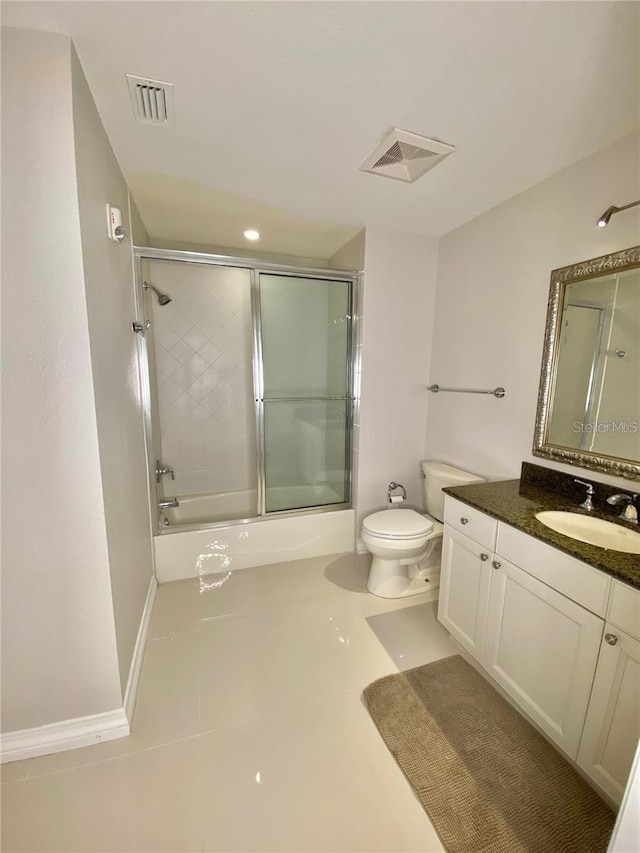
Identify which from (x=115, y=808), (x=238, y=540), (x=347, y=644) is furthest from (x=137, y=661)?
(x=347, y=644)

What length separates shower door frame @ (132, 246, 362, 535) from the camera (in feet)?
6.55

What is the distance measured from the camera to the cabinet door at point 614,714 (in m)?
0.97

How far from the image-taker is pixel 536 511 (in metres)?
1.44

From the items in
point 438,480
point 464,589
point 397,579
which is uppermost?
point 438,480

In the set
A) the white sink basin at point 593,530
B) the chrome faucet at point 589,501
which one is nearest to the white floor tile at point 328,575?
the white sink basin at point 593,530

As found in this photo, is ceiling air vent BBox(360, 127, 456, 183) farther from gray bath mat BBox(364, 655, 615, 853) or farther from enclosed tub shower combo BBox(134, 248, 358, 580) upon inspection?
gray bath mat BBox(364, 655, 615, 853)

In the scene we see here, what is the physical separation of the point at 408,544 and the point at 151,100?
230 cm

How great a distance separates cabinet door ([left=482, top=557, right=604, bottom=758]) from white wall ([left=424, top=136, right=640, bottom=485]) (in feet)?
2.04

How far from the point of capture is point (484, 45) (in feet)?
3.28

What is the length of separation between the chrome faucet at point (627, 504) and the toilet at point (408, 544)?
686mm

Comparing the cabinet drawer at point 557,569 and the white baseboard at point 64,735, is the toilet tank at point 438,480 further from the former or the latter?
the white baseboard at point 64,735

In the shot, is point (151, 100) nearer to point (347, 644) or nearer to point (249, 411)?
point (249, 411)

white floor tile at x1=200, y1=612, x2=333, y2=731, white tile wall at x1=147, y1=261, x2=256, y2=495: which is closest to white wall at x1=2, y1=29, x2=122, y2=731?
white floor tile at x1=200, y1=612, x2=333, y2=731

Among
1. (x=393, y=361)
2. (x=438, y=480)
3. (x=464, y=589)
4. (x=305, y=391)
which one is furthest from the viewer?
(x=305, y=391)
